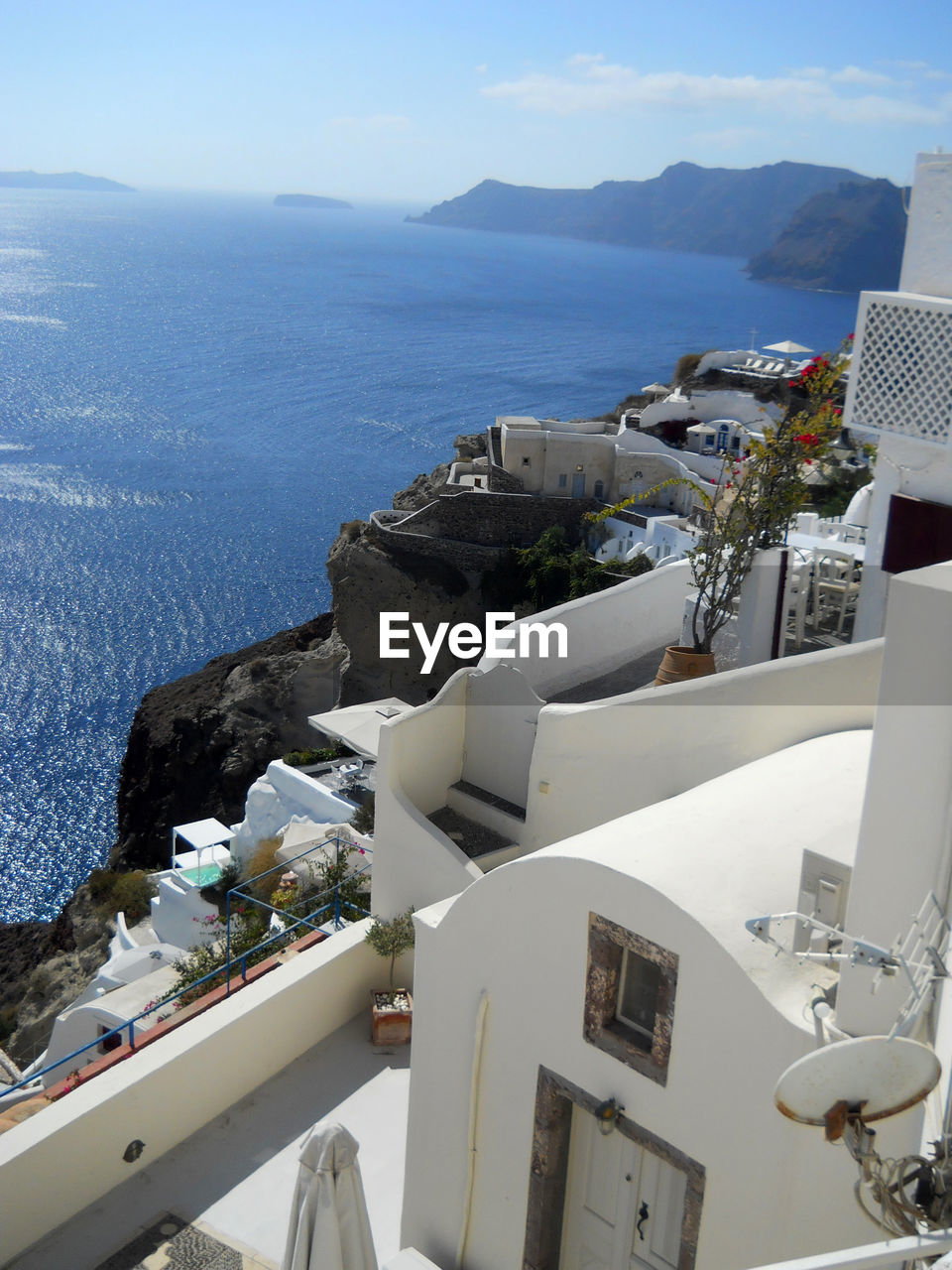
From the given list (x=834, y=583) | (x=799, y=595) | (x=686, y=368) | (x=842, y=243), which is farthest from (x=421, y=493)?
(x=842, y=243)

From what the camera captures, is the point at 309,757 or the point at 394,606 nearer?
the point at 309,757

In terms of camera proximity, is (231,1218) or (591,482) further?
(591,482)

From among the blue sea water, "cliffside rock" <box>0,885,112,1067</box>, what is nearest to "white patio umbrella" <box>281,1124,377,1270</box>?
"cliffside rock" <box>0,885,112,1067</box>

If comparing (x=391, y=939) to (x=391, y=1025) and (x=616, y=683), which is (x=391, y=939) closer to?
(x=391, y=1025)

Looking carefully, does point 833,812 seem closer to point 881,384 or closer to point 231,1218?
point 881,384

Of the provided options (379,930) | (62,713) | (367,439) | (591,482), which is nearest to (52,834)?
(62,713)

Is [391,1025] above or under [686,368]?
under

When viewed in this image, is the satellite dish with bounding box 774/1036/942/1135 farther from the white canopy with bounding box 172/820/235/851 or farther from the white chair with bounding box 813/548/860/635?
the white canopy with bounding box 172/820/235/851
